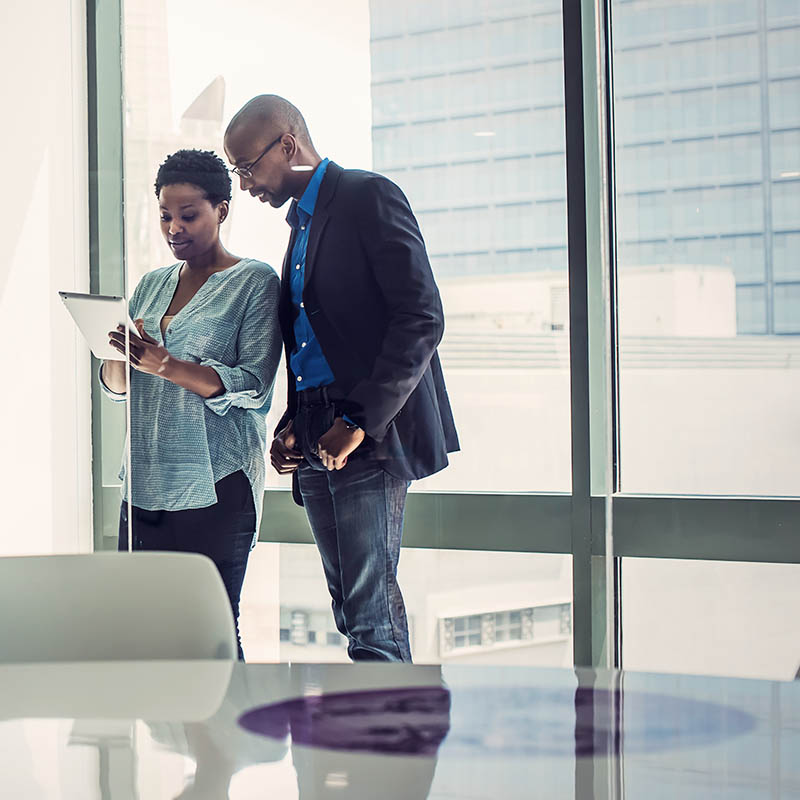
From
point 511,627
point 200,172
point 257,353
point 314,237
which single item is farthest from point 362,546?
point 200,172

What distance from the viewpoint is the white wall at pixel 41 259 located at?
3.96 meters

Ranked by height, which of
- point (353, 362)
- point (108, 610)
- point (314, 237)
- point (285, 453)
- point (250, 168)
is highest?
point (250, 168)

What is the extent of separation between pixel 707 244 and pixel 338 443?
144 cm

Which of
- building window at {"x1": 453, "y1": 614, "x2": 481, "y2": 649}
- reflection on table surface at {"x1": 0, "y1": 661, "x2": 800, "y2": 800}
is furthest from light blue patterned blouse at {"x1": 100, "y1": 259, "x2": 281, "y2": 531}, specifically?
reflection on table surface at {"x1": 0, "y1": 661, "x2": 800, "y2": 800}

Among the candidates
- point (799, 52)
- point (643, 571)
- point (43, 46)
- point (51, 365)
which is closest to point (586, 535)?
point (643, 571)

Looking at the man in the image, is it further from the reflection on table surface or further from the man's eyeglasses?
the reflection on table surface

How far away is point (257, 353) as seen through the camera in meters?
3.60

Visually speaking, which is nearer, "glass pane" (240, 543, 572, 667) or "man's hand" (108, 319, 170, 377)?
"glass pane" (240, 543, 572, 667)

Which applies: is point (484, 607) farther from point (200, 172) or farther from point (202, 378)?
point (200, 172)

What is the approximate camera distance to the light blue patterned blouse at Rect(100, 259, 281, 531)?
3.60 meters

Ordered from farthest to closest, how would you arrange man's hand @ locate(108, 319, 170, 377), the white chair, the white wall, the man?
1. the white wall
2. man's hand @ locate(108, 319, 170, 377)
3. the man
4. the white chair

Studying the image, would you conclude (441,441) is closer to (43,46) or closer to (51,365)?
(51,365)

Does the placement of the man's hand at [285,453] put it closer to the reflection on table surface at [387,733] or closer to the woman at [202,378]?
the woman at [202,378]

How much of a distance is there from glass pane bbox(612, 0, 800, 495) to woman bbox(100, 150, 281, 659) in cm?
130
